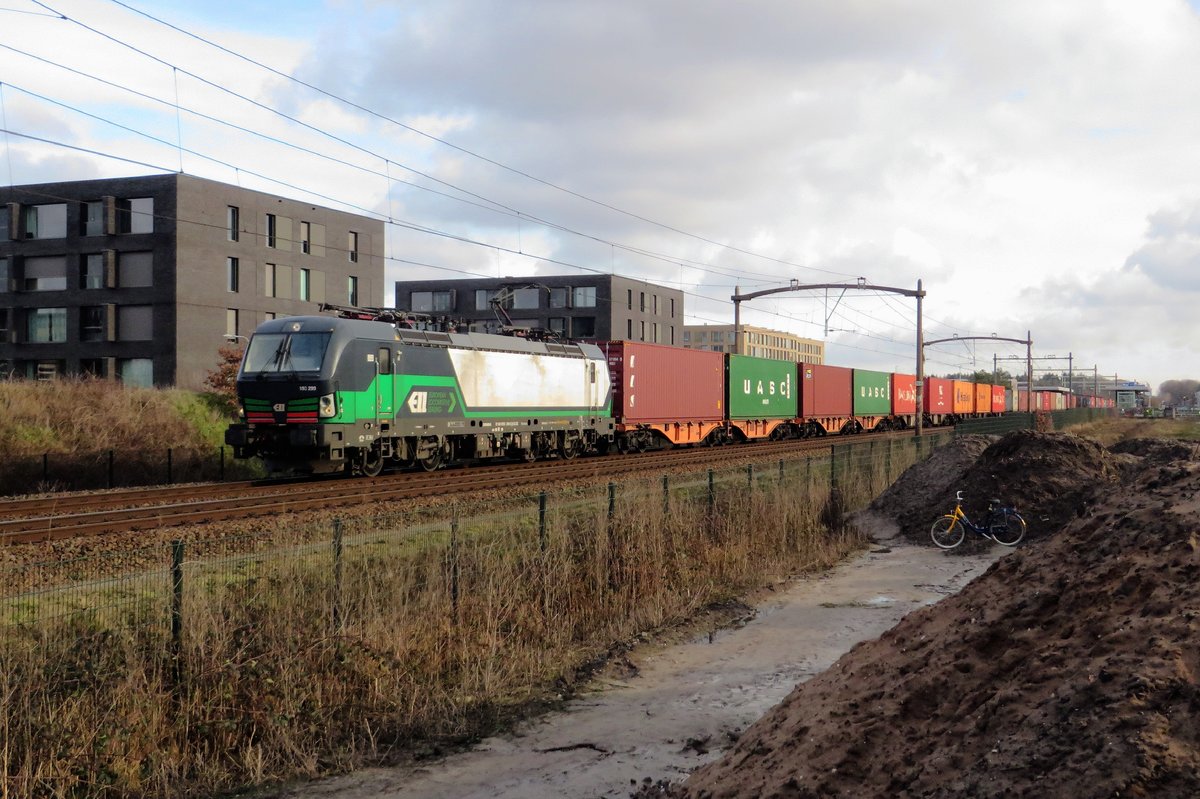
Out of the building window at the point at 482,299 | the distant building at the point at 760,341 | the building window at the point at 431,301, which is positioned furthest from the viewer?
the distant building at the point at 760,341

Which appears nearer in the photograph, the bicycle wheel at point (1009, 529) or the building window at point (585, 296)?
the bicycle wheel at point (1009, 529)

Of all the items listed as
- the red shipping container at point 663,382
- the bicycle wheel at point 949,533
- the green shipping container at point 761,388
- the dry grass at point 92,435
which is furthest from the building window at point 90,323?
the bicycle wheel at point 949,533

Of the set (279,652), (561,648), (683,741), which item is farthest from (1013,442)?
(279,652)

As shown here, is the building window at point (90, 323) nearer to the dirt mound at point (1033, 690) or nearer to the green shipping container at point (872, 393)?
the green shipping container at point (872, 393)

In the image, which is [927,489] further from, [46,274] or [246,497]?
[46,274]

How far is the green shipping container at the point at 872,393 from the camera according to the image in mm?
49062

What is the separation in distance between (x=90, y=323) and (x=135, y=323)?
2.96m

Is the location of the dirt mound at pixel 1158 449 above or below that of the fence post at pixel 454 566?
above

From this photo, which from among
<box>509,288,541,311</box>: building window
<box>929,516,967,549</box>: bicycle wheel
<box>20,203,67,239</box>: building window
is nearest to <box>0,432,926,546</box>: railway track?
<box>929,516,967,549</box>: bicycle wheel

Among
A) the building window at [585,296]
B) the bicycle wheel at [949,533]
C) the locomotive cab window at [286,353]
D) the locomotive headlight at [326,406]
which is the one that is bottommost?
the bicycle wheel at [949,533]

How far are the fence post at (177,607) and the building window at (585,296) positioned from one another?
2735 inches

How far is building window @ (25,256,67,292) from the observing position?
50.4 metres

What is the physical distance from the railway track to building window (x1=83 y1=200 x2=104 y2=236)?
3421cm

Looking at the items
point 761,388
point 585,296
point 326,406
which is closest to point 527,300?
point 585,296
